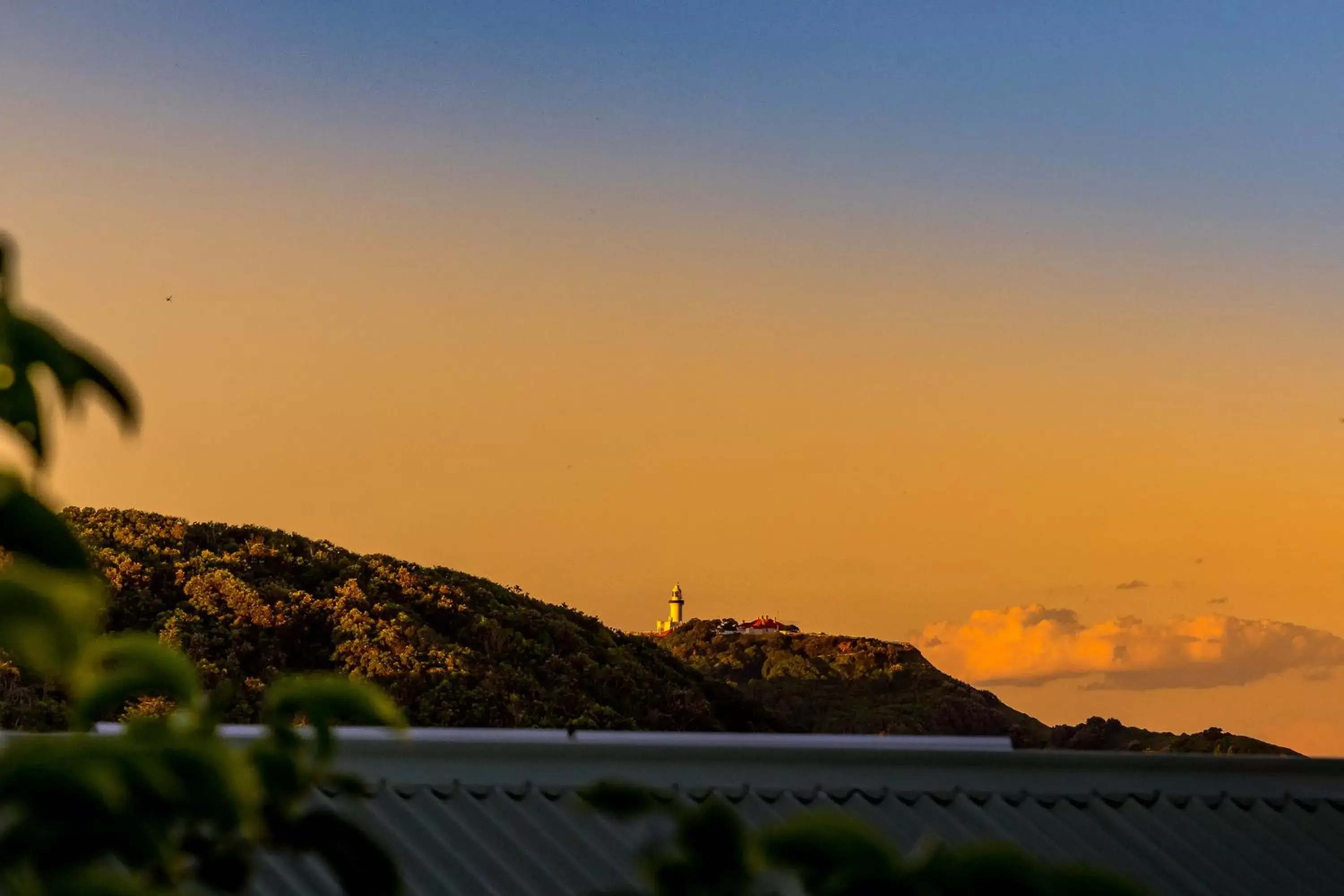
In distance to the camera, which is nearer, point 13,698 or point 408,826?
point 408,826

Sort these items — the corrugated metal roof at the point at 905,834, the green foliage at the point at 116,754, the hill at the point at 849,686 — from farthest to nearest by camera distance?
the hill at the point at 849,686 < the corrugated metal roof at the point at 905,834 < the green foliage at the point at 116,754

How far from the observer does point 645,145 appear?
995 inches

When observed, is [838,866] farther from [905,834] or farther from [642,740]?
[642,740]

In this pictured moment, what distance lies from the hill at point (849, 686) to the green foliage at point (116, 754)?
24.1 meters

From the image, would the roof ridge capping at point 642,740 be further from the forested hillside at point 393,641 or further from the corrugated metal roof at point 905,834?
the forested hillside at point 393,641

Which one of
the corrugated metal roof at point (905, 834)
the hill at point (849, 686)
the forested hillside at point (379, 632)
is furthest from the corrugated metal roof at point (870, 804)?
the hill at point (849, 686)

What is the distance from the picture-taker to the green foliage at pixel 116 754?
82.4 inches

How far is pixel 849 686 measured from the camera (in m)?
28.9

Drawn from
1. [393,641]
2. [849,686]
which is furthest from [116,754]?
[849,686]

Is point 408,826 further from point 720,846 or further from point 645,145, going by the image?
point 645,145

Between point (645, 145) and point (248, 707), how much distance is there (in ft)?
32.7

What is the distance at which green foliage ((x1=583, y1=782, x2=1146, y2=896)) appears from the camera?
2127 mm

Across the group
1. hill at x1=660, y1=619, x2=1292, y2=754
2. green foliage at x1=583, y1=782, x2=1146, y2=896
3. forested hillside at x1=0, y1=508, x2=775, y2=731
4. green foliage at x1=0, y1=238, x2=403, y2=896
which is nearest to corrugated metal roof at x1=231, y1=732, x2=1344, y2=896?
green foliage at x1=0, y1=238, x2=403, y2=896

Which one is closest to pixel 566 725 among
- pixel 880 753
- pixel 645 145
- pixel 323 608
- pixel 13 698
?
pixel 323 608
